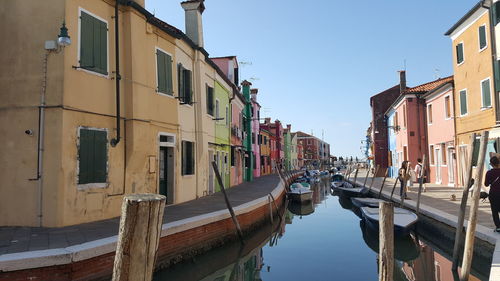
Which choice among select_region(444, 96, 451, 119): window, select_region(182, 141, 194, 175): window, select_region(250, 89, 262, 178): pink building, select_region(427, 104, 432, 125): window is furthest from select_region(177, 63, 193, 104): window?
select_region(250, 89, 262, 178): pink building

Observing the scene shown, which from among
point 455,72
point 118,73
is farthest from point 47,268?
point 455,72

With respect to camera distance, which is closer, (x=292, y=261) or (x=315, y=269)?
(x=315, y=269)

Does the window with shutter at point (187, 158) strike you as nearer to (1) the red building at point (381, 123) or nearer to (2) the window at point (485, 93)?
(2) the window at point (485, 93)

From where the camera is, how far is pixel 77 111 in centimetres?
839

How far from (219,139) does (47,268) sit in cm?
1395

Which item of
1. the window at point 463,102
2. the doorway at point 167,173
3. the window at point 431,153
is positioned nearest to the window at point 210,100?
the doorway at point 167,173

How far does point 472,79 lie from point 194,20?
487 inches

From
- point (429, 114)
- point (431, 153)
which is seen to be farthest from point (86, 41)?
point (431, 153)

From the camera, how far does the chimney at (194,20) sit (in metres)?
15.1

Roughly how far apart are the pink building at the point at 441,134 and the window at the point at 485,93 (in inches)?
139

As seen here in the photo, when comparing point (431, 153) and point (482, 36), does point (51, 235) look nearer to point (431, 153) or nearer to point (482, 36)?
point (482, 36)

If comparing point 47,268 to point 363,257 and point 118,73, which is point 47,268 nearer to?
point 118,73

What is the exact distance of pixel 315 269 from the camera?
9.27m

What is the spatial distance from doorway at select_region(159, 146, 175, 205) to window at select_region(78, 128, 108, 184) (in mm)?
3083
